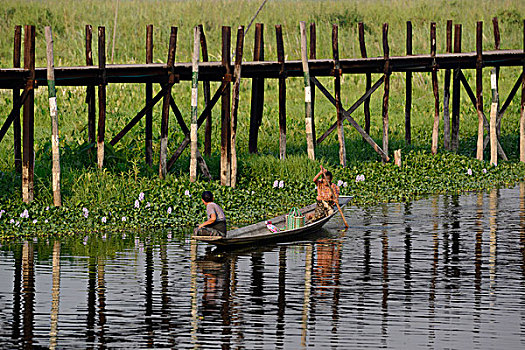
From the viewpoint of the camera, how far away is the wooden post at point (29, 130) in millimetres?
20047

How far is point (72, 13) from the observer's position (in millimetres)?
50250

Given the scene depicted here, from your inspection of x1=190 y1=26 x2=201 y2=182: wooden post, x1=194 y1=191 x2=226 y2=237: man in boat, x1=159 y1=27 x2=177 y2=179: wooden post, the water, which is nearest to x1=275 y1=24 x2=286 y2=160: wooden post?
x1=159 y1=27 x2=177 y2=179: wooden post

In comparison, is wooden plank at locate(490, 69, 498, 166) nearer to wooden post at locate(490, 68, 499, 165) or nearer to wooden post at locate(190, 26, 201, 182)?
wooden post at locate(490, 68, 499, 165)

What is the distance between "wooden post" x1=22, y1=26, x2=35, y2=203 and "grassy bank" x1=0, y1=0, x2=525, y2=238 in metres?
0.35

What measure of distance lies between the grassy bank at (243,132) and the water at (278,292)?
2.22 m

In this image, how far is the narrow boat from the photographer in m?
17.2

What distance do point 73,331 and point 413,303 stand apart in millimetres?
4214

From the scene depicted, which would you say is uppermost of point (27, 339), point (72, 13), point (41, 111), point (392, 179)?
point (72, 13)

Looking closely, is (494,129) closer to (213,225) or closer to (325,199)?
(325,199)

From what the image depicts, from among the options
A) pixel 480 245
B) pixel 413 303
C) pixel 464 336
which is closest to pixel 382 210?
pixel 480 245

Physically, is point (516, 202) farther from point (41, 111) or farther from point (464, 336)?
point (41, 111)

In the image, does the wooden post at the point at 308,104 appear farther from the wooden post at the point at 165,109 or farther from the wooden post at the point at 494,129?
the wooden post at the point at 494,129

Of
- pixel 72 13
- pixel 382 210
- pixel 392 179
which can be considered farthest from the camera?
pixel 72 13

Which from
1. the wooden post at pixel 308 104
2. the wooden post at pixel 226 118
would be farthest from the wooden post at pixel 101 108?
the wooden post at pixel 308 104
